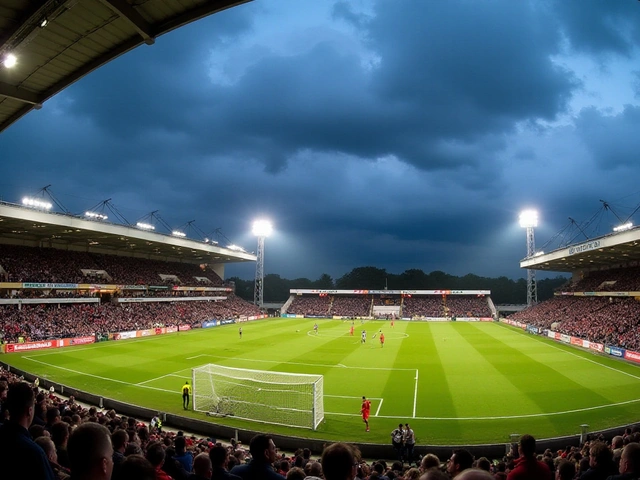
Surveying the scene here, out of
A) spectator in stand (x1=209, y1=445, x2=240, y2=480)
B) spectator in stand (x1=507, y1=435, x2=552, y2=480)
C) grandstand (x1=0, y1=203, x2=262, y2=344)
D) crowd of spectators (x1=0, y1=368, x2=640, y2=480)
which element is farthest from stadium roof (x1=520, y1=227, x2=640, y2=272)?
grandstand (x1=0, y1=203, x2=262, y2=344)

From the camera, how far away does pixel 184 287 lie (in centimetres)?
6644

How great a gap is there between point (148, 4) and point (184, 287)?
205 feet

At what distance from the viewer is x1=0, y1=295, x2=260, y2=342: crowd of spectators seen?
38750 millimetres

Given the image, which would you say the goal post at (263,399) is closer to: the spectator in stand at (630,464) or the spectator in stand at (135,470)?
the spectator in stand at (630,464)

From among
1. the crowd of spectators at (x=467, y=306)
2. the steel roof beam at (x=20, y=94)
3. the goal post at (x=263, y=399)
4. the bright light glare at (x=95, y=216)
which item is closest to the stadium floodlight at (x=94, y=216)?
the bright light glare at (x=95, y=216)

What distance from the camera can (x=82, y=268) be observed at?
5259 centimetres

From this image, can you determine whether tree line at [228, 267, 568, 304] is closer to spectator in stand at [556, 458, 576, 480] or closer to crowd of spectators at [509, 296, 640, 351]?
crowd of spectators at [509, 296, 640, 351]

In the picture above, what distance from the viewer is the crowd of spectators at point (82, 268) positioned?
44531mm

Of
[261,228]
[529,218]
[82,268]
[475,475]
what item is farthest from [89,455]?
[261,228]

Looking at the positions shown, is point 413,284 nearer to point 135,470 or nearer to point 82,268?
point 82,268

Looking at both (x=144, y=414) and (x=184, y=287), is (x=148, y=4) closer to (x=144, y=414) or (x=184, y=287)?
(x=144, y=414)

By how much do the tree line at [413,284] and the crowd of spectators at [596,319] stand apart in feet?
271

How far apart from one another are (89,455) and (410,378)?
2690 centimetres

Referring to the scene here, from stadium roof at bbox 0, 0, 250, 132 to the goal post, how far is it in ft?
46.3
